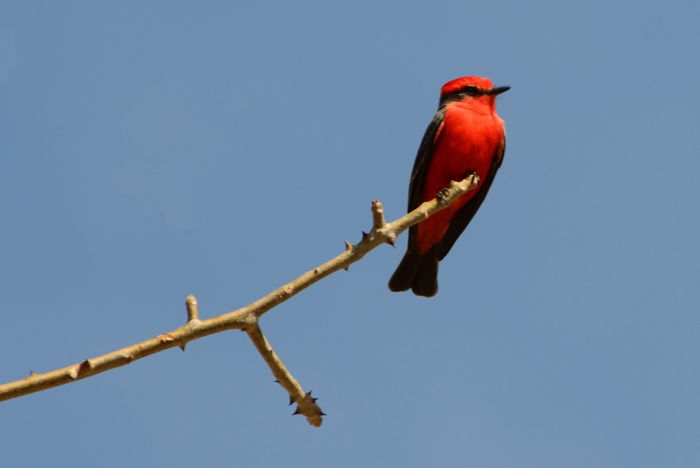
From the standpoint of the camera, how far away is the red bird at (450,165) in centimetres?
867

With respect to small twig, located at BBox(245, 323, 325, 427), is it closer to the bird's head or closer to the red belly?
the red belly

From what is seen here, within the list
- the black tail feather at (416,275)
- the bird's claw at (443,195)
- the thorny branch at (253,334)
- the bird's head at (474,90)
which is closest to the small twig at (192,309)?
the thorny branch at (253,334)

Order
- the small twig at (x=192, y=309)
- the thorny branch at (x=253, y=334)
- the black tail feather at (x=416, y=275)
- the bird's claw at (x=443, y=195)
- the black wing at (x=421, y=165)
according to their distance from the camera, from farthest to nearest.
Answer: the black tail feather at (x=416, y=275) < the black wing at (x=421, y=165) < the bird's claw at (x=443, y=195) < the small twig at (x=192, y=309) < the thorny branch at (x=253, y=334)

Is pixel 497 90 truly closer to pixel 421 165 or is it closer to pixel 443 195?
pixel 421 165

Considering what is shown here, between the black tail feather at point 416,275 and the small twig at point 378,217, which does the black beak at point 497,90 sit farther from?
the small twig at point 378,217

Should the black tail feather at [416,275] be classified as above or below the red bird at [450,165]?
below

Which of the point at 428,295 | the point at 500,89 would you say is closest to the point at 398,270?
the point at 428,295

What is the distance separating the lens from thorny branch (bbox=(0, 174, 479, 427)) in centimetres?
391

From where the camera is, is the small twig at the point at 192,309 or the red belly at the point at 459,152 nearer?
the small twig at the point at 192,309

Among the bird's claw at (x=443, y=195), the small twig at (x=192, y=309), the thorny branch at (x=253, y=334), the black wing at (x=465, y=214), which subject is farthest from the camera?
the black wing at (x=465, y=214)

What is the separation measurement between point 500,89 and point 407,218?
4669 millimetres

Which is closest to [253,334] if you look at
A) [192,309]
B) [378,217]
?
[192,309]

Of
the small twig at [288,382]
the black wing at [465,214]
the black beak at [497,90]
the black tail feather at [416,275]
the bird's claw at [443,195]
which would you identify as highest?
the black beak at [497,90]

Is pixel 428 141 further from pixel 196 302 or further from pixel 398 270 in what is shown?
pixel 196 302
